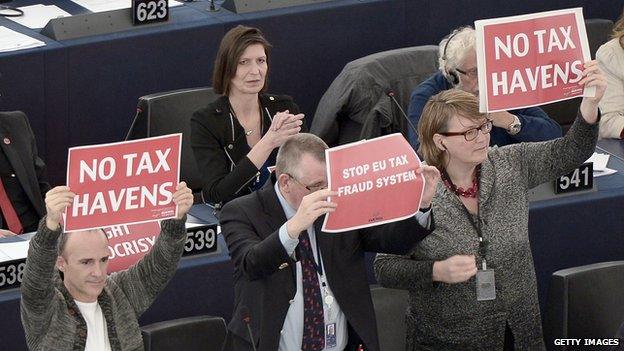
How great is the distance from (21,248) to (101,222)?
1013mm

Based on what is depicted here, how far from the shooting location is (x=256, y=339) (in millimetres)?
5480

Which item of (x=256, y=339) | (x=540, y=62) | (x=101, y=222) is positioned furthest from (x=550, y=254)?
(x=101, y=222)

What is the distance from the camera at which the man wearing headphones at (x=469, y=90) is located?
662cm

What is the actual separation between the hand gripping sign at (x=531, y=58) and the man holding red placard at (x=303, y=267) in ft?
1.60

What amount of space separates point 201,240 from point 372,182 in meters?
1.16

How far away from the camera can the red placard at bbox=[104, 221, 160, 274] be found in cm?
575

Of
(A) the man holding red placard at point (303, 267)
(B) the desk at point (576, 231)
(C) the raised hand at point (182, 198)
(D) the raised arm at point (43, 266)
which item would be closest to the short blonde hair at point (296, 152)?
(A) the man holding red placard at point (303, 267)

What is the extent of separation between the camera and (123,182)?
5.35 meters

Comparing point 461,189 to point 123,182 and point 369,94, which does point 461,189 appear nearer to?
point 123,182

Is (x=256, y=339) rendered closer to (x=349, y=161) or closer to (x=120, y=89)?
(x=349, y=161)

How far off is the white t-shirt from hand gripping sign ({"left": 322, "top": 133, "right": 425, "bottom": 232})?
30.6 inches

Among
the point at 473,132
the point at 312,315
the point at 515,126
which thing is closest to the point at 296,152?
the point at 312,315

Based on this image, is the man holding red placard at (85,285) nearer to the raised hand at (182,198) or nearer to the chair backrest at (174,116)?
the raised hand at (182,198)

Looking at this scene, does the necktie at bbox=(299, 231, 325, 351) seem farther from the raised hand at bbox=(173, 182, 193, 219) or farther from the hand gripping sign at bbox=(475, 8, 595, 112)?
the hand gripping sign at bbox=(475, 8, 595, 112)
